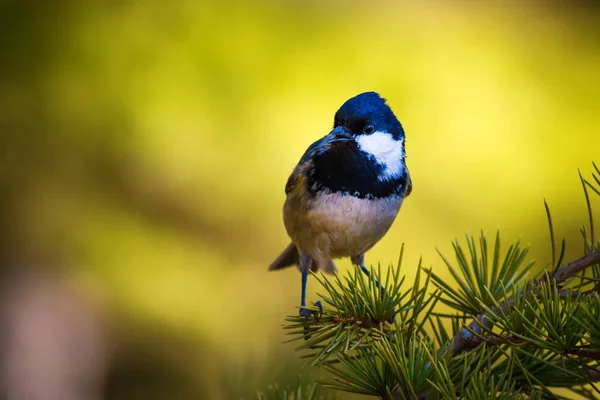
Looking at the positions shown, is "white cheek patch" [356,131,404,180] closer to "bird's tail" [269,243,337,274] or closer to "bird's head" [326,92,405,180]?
"bird's head" [326,92,405,180]

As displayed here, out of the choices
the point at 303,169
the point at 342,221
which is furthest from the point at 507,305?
the point at 303,169

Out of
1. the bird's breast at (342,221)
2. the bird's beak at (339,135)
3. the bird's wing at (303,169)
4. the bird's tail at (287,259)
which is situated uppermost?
the bird's beak at (339,135)

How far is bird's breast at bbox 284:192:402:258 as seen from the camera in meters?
1.24

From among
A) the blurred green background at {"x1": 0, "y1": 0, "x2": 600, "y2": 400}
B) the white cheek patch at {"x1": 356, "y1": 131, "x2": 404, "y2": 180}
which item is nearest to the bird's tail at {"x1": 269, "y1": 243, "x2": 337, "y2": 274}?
the blurred green background at {"x1": 0, "y1": 0, "x2": 600, "y2": 400}

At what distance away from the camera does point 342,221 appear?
4.09 feet

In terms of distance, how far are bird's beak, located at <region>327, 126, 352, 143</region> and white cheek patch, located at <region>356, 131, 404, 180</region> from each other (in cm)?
2

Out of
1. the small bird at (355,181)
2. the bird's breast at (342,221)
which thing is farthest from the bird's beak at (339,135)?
the bird's breast at (342,221)

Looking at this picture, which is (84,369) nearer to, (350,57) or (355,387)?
(350,57)

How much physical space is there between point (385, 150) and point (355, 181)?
8 cm

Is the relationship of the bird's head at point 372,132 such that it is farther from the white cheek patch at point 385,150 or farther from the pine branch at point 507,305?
the pine branch at point 507,305

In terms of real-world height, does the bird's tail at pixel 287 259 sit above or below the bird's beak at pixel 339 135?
below

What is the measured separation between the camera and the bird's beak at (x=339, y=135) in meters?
1.21

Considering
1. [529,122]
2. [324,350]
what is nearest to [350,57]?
[529,122]

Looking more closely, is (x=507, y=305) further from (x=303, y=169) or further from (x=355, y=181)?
(x=303, y=169)
